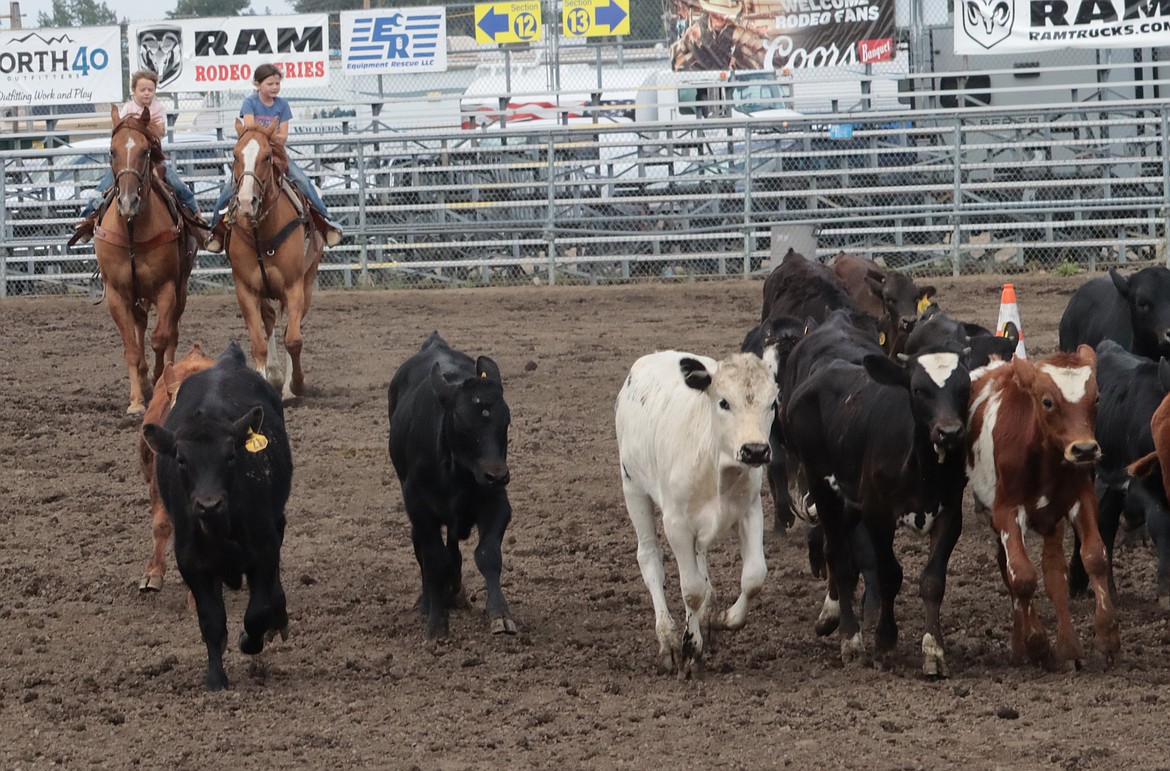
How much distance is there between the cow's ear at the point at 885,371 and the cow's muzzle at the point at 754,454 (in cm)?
60

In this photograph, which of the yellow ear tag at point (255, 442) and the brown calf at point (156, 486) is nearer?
the yellow ear tag at point (255, 442)

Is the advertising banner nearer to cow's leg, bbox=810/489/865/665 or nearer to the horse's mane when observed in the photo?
the horse's mane

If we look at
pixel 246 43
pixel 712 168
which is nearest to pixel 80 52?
pixel 246 43

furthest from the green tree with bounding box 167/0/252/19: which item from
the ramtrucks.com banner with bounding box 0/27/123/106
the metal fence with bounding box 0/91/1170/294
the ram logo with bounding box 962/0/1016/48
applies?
the ram logo with bounding box 962/0/1016/48

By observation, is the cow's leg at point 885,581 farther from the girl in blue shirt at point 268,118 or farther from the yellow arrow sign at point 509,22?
the yellow arrow sign at point 509,22

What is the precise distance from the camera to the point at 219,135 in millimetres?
21891

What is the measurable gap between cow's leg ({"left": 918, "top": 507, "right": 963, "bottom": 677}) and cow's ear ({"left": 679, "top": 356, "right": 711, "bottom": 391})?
3.27 ft

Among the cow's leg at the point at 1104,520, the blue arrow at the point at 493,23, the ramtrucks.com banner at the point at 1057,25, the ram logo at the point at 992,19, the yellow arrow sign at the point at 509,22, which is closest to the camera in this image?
the cow's leg at the point at 1104,520

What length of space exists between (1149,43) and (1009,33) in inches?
64.7

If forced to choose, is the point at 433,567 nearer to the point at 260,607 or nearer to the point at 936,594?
the point at 260,607

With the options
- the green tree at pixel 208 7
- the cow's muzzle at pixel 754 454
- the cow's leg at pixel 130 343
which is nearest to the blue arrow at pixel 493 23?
the cow's leg at pixel 130 343

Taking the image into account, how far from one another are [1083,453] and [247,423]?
3.04 m

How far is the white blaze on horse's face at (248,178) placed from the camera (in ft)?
38.8

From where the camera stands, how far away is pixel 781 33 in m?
22.9
